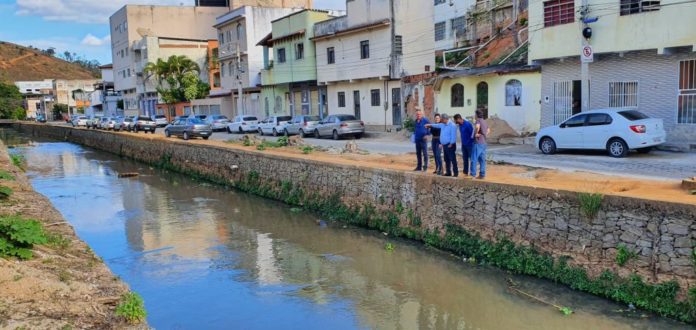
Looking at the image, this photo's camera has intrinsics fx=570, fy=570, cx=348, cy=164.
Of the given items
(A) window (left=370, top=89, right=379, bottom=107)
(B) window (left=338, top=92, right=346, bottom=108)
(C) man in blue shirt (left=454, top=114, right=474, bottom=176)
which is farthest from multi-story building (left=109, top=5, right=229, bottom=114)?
(C) man in blue shirt (left=454, top=114, right=474, bottom=176)

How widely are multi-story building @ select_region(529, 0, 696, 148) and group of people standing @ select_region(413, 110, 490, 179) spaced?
922 cm

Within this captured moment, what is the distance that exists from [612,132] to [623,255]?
9684mm

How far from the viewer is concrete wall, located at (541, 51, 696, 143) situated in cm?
1870

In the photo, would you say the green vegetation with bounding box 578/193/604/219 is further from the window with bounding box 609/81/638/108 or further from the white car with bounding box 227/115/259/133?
the white car with bounding box 227/115/259/133

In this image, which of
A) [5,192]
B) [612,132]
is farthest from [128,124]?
[612,132]

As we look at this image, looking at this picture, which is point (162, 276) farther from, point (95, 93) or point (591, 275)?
point (95, 93)

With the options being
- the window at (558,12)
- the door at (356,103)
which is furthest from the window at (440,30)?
the window at (558,12)

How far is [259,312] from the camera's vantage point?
31.2 feet

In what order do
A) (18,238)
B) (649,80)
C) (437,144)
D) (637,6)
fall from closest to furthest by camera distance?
1. (18,238)
2. (437,144)
3. (637,6)
4. (649,80)

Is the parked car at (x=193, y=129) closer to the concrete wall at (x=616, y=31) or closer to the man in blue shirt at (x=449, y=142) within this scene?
the concrete wall at (x=616, y=31)

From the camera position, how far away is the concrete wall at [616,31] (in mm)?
17859

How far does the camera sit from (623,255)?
345 inches

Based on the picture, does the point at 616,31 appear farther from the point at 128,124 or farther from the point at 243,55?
the point at 128,124

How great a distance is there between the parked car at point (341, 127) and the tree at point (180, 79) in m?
30.1
